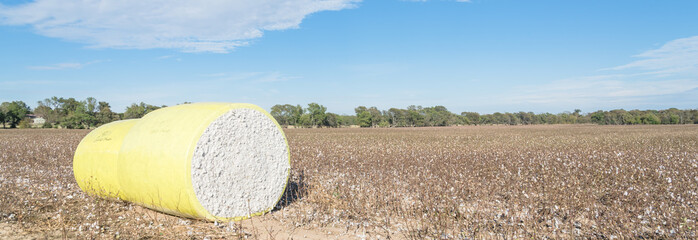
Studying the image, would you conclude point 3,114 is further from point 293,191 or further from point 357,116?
point 293,191

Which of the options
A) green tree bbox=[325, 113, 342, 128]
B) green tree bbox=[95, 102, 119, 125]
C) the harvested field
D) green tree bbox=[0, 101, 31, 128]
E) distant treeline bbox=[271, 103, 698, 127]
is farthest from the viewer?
green tree bbox=[325, 113, 342, 128]

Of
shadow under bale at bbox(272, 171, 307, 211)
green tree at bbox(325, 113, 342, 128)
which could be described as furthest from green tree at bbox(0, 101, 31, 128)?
shadow under bale at bbox(272, 171, 307, 211)

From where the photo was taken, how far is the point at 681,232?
4.96 m

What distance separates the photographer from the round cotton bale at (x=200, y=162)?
5.43 m

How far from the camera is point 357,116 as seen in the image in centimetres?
11206

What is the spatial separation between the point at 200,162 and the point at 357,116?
107 meters

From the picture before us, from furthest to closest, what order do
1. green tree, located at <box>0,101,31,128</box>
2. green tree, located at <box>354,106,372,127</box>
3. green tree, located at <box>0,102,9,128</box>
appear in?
green tree, located at <box>354,106,372,127</box>
green tree, located at <box>0,101,31,128</box>
green tree, located at <box>0,102,9,128</box>

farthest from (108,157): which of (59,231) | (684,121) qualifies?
(684,121)

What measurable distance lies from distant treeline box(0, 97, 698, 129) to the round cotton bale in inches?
3552

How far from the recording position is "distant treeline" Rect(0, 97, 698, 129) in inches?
3413

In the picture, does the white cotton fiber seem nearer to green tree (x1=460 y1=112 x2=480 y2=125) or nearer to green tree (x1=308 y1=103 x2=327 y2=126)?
green tree (x1=308 y1=103 x2=327 y2=126)

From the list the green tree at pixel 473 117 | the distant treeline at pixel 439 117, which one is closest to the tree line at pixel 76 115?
the distant treeline at pixel 439 117

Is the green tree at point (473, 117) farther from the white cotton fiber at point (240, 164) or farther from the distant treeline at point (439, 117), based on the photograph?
the white cotton fiber at point (240, 164)

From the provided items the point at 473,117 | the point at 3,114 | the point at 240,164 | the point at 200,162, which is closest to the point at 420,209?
the point at 240,164
